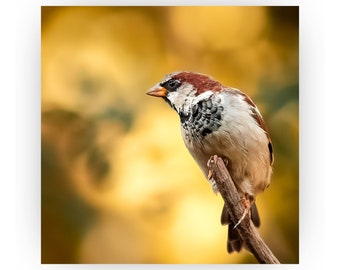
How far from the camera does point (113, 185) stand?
9.37 ft

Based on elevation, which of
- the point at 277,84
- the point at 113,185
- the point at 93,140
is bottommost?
the point at 113,185

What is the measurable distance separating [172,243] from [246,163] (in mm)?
510

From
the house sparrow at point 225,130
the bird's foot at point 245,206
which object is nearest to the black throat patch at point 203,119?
the house sparrow at point 225,130

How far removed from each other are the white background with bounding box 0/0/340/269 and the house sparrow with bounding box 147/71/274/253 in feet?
0.70

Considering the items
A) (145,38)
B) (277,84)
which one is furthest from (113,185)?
(277,84)

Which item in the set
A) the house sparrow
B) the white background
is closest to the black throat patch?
the house sparrow

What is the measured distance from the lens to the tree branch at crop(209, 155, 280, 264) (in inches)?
101

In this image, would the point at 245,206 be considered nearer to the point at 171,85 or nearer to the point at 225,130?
the point at 225,130

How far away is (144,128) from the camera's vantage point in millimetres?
2855

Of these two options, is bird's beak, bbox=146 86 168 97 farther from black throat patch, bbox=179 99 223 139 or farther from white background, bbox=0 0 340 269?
white background, bbox=0 0 340 269

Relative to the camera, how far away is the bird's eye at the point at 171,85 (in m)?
2.83

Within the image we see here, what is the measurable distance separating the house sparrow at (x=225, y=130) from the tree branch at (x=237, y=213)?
6cm
